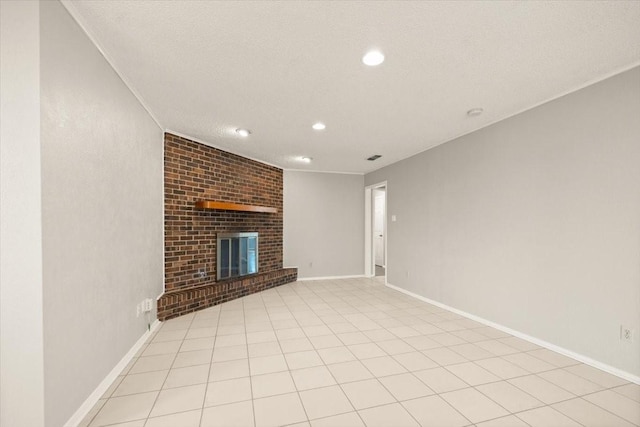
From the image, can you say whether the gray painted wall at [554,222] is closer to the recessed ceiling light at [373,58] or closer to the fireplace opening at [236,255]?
the recessed ceiling light at [373,58]

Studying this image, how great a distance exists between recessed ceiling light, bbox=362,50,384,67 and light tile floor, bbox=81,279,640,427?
250cm

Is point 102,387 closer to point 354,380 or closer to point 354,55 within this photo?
point 354,380

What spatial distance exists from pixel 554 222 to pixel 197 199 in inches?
174

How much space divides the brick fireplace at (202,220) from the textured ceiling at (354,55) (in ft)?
2.88

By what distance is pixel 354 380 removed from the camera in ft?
7.14

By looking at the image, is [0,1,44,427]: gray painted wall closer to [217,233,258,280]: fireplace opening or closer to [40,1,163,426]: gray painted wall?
[40,1,163,426]: gray painted wall

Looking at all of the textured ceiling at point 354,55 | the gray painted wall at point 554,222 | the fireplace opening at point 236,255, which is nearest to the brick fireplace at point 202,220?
the fireplace opening at point 236,255

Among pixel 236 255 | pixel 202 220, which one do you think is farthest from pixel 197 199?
pixel 236 255

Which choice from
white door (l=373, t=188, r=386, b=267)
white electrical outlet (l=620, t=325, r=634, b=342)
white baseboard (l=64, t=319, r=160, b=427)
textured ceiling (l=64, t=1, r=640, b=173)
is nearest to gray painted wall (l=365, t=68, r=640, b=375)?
white electrical outlet (l=620, t=325, r=634, b=342)

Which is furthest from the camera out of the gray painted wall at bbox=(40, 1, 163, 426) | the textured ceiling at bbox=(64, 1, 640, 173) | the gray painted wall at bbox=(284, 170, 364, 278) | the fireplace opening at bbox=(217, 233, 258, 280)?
the gray painted wall at bbox=(284, 170, 364, 278)

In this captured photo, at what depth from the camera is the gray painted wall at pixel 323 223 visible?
20.1ft

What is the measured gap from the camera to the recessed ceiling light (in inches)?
78.6

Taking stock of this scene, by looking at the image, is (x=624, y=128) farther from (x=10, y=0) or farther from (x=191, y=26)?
(x=10, y=0)

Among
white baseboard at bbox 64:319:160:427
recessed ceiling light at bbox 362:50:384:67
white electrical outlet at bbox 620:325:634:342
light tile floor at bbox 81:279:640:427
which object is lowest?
light tile floor at bbox 81:279:640:427
